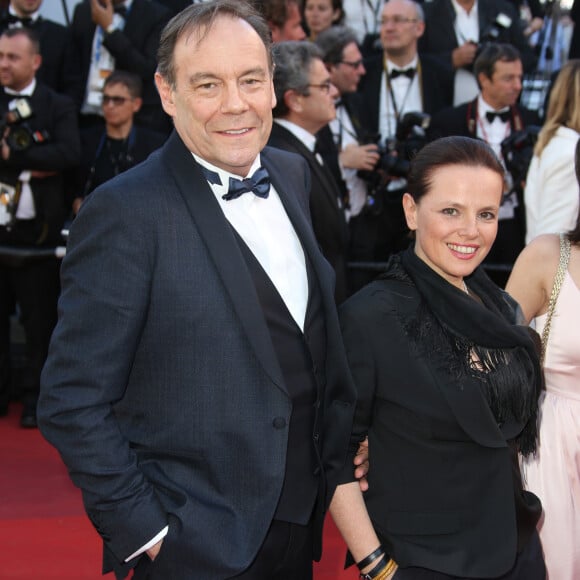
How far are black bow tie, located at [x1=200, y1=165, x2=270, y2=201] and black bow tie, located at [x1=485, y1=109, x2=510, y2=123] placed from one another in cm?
399

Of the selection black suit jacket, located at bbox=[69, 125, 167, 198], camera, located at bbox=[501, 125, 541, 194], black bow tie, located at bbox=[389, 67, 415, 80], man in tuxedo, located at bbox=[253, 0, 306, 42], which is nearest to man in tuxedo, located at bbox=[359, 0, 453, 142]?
black bow tie, located at bbox=[389, 67, 415, 80]

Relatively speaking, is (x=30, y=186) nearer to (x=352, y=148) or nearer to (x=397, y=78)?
(x=352, y=148)

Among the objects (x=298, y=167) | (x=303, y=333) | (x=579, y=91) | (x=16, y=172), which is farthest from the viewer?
(x=16, y=172)

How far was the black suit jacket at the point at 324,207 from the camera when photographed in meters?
4.44

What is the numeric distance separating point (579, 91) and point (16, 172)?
9.93 feet

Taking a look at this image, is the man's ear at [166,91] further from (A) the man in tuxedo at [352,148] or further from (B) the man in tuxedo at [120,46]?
(B) the man in tuxedo at [120,46]

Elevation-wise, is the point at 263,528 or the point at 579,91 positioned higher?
the point at 579,91

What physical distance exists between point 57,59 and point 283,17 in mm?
1527

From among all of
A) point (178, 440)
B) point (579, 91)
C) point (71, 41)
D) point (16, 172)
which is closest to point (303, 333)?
point (178, 440)

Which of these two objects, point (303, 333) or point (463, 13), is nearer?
point (303, 333)

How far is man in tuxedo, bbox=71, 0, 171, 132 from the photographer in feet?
20.1

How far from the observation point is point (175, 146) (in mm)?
2088

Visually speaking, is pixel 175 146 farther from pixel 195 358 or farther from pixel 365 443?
pixel 365 443

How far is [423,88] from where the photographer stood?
621 cm
